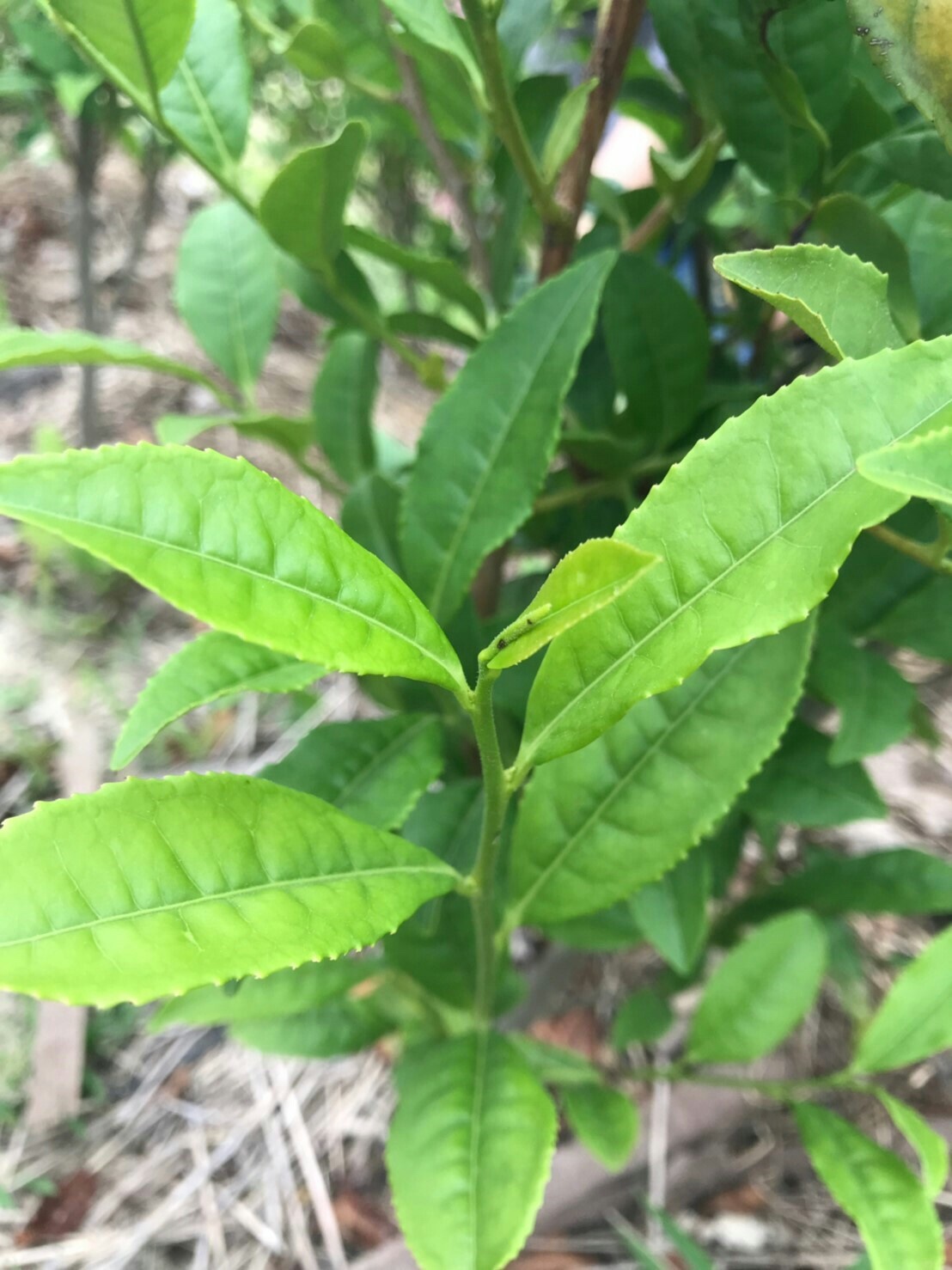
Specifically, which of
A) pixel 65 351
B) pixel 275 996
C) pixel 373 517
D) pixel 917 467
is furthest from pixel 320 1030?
pixel 917 467

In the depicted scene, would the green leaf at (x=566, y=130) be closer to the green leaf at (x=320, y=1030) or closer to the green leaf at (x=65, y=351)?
the green leaf at (x=65, y=351)

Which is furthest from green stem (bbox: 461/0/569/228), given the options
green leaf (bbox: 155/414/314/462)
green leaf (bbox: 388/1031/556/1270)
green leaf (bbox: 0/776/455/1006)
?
green leaf (bbox: 388/1031/556/1270)

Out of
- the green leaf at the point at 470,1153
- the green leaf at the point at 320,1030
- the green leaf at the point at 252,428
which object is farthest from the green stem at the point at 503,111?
the green leaf at the point at 320,1030

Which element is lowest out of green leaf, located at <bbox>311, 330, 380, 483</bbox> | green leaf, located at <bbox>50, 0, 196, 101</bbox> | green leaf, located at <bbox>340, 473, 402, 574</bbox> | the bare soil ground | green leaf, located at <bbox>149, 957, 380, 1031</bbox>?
the bare soil ground

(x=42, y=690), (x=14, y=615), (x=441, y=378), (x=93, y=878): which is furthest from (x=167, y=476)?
(x=14, y=615)

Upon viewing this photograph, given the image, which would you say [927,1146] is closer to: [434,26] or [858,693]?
[858,693]

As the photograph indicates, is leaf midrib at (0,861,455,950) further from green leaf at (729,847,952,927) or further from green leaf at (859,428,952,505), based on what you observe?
green leaf at (729,847,952,927)
